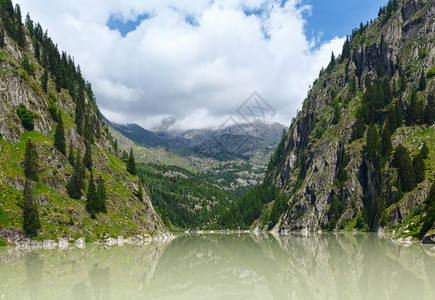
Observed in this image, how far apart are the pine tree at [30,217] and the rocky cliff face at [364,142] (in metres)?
91.0

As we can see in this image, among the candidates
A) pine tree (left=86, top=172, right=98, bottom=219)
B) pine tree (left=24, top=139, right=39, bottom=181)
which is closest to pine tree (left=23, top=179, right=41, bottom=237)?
pine tree (left=24, top=139, right=39, bottom=181)

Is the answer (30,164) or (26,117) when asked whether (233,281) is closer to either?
(30,164)

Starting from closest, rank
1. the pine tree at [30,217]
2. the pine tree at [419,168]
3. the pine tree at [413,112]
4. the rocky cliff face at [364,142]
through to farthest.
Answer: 1. the pine tree at [30,217]
2. the pine tree at [419,168]
3. the rocky cliff face at [364,142]
4. the pine tree at [413,112]

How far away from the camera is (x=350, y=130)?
5679 inches

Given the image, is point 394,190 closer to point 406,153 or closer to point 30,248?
point 406,153

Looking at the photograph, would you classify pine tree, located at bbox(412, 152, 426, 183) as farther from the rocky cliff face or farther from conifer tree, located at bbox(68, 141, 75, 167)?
conifer tree, located at bbox(68, 141, 75, 167)

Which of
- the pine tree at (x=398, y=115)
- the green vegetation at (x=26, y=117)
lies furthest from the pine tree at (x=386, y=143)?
the green vegetation at (x=26, y=117)

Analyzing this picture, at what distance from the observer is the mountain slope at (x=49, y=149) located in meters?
77.0

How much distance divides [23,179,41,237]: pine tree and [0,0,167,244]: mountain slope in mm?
1445

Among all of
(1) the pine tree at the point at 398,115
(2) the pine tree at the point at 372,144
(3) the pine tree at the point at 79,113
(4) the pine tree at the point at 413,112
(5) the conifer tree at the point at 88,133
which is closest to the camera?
(4) the pine tree at the point at 413,112

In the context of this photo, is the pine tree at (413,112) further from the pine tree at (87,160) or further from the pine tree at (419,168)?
the pine tree at (87,160)

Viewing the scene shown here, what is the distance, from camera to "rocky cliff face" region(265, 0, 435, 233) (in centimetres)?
10488

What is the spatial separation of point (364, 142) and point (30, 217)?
121 meters

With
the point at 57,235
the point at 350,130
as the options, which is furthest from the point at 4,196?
the point at 350,130
